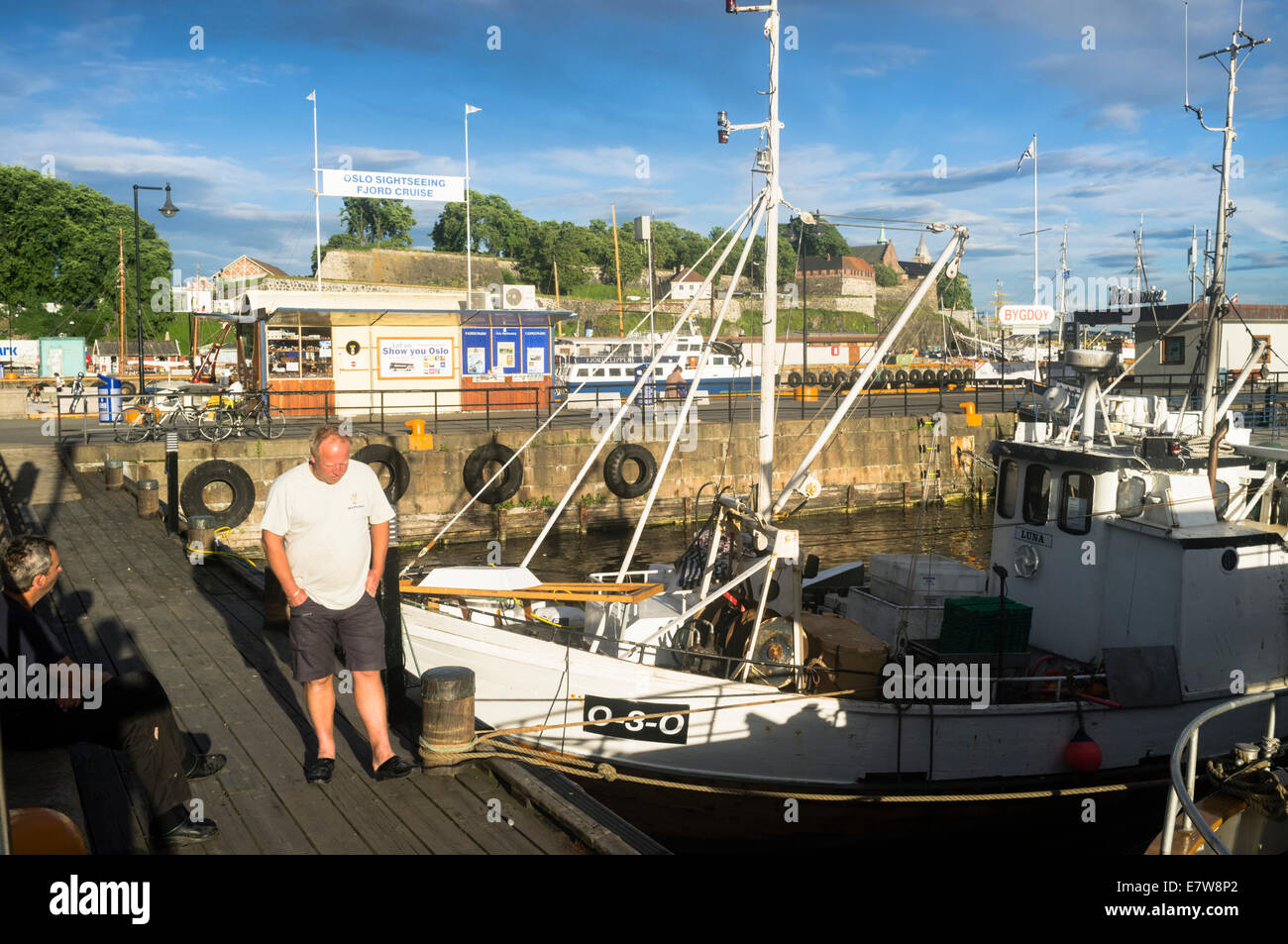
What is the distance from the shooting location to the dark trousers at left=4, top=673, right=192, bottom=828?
4.25m

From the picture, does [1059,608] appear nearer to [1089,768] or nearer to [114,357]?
[1089,768]

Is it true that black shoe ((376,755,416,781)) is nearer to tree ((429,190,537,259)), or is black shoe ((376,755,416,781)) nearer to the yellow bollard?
the yellow bollard

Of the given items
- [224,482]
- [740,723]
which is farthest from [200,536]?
[224,482]

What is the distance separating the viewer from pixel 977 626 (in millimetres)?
9305

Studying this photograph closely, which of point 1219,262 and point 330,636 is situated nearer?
point 330,636

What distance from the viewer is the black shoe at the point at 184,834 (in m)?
4.42

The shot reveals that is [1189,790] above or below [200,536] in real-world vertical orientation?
below

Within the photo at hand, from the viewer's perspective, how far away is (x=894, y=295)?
119 metres

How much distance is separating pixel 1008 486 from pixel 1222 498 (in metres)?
2.03

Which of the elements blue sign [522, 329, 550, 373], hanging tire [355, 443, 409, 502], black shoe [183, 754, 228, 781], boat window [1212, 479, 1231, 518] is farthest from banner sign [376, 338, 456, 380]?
black shoe [183, 754, 228, 781]

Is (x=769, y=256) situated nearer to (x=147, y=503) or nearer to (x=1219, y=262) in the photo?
(x=1219, y=262)

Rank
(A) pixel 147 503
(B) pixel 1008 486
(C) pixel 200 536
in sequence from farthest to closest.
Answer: (A) pixel 147 503, (C) pixel 200 536, (B) pixel 1008 486

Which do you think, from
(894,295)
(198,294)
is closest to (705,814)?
(198,294)

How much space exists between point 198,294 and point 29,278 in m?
9.82
